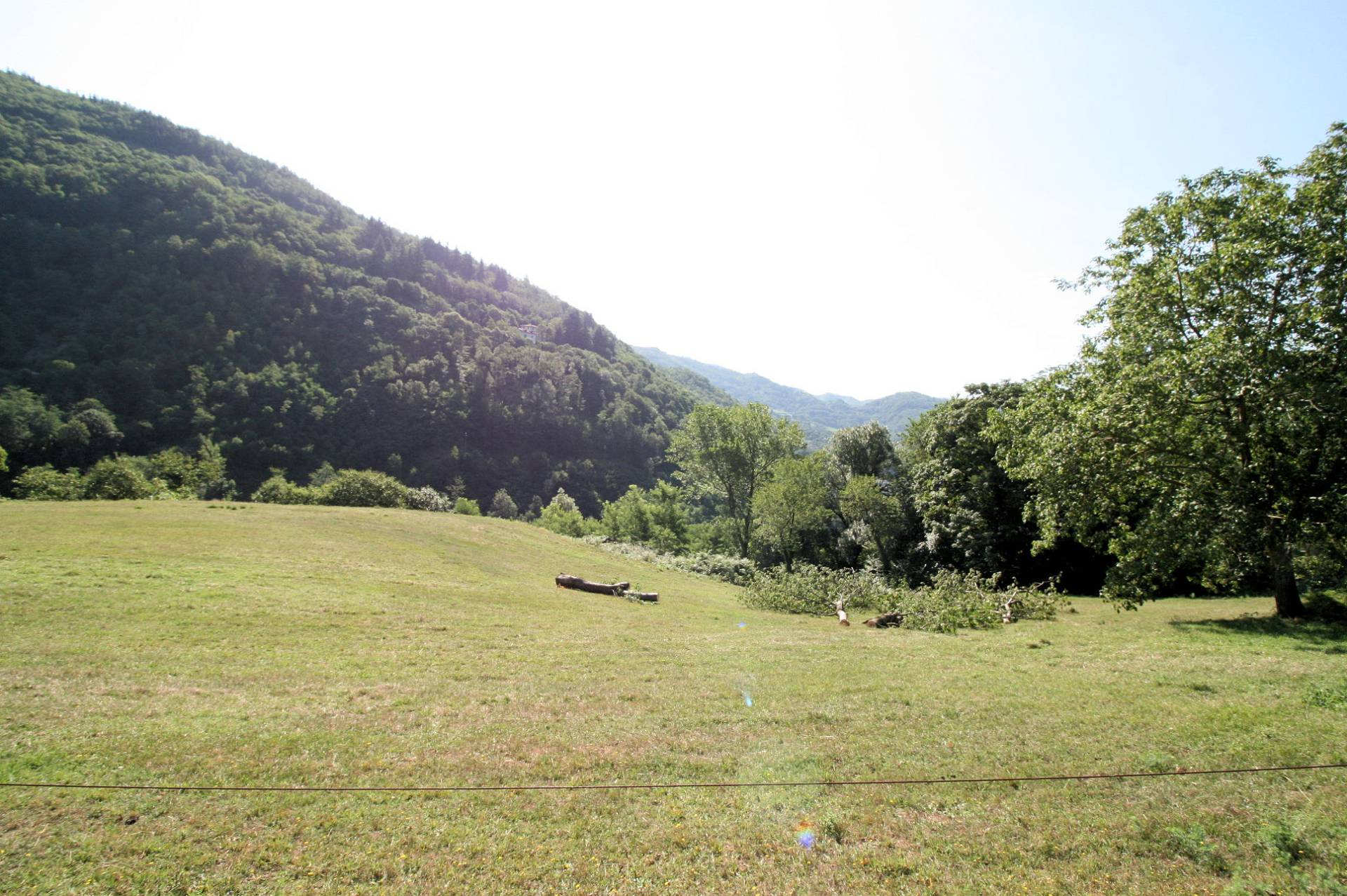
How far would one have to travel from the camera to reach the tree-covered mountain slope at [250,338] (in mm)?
89750

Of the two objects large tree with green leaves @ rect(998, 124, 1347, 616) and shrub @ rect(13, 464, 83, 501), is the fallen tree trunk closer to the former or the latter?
large tree with green leaves @ rect(998, 124, 1347, 616)

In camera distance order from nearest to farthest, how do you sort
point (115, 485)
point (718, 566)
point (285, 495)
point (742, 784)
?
point (742, 784), point (115, 485), point (718, 566), point (285, 495)

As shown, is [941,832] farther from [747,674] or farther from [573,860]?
[747,674]

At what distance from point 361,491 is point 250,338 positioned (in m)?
90.6

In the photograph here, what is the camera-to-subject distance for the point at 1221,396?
51.7ft

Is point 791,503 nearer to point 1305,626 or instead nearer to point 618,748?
point 1305,626

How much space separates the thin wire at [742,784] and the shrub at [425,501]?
121 ft

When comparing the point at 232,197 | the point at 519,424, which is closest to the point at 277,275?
the point at 232,197

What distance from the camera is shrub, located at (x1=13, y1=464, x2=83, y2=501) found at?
1382 inches

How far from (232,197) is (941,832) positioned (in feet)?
579

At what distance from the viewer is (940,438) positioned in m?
39.2

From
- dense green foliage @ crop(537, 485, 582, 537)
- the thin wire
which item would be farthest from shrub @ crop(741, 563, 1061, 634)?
dense green foliage @ crop(537, 485, 582, 537)

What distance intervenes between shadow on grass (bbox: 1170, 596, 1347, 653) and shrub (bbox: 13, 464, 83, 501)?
53326mm

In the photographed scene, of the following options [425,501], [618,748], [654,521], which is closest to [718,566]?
[654,521]
